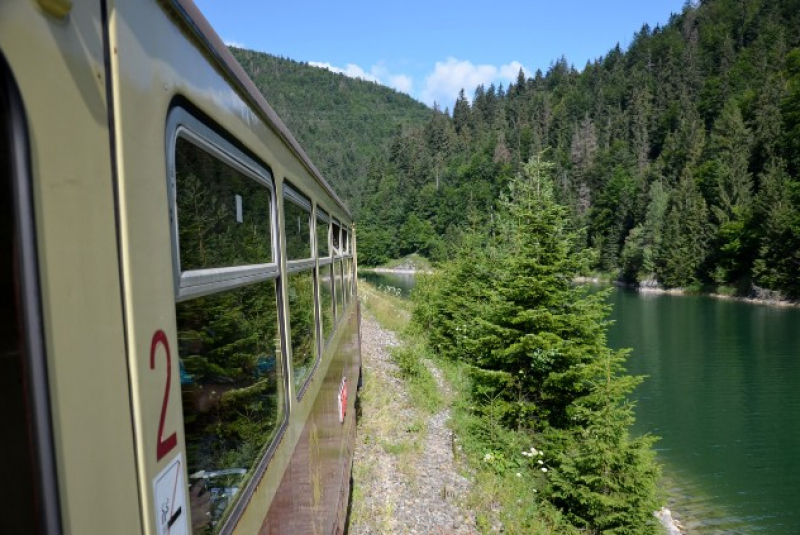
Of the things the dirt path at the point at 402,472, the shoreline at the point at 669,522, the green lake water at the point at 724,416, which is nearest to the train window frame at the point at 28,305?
the dirt path at the point at 402,472

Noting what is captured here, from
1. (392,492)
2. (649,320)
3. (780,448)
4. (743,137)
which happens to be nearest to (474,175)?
(743,137)

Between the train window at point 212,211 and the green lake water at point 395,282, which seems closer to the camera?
the train window at point 212,211

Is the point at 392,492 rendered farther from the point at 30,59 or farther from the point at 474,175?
the point at 474,175

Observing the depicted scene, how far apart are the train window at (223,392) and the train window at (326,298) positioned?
79.8 inches

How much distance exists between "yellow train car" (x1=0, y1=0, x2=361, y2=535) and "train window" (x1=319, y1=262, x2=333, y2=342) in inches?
78.5

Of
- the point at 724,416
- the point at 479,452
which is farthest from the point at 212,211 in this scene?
the point at 724,416

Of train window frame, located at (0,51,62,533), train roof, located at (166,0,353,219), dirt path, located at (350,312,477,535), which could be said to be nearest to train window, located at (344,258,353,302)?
dirt path, located at (350,312,477,535)

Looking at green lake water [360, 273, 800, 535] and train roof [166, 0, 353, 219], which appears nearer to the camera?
train roof [166, 0, 353, 219]

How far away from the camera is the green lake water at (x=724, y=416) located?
11.5 metres

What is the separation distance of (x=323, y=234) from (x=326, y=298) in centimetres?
51

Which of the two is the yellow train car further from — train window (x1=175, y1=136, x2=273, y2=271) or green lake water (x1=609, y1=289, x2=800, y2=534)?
green lake water (x1=609, y1=289, x2=800, y2=534)

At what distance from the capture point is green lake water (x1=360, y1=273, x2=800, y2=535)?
1148 centimetres

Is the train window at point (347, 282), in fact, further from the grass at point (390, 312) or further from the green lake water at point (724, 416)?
the grass at point (390, 312)

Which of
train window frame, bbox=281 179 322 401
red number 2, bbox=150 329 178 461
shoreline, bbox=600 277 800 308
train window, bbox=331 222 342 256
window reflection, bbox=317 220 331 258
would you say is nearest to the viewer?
red number 2, bbox=150 329 178 461
